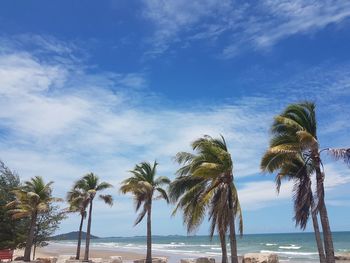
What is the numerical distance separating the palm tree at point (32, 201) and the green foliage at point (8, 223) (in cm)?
186

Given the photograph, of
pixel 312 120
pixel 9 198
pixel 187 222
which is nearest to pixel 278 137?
pixel 312 120

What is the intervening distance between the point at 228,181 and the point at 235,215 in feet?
5.45

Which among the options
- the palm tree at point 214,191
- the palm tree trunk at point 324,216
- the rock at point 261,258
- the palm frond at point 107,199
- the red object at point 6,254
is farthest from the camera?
the palm frond at point 107,199

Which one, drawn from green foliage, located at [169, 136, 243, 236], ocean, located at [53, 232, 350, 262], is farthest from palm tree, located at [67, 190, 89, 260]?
green foliage, located at [169, 136, 243, 236]

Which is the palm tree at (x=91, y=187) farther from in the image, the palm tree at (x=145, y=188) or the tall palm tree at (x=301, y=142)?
the tall palm tree at (x=301, y=142)

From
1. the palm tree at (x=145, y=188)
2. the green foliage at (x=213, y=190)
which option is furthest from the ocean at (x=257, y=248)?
A: the green foliage at (x=213, y=190)

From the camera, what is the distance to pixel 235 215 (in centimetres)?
1822

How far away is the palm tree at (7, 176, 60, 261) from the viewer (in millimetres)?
24984

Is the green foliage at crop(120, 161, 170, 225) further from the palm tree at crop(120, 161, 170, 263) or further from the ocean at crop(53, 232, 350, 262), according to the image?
the ocean at crop(53, 232, 350, 262)

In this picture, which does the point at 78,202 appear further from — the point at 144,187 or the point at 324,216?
the point at 324,216

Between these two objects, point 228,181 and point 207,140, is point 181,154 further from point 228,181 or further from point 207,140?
point 228,181

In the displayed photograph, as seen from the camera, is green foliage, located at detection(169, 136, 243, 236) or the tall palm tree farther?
green foliage, located at detection(169, 136, 243, 236)

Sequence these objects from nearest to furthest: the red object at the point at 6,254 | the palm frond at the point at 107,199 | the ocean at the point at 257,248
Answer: the red object at the point at 6,254 < the palm frond at the point at 107,199 < the ocean at the point at 257,248

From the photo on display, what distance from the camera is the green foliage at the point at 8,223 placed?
28.0m
